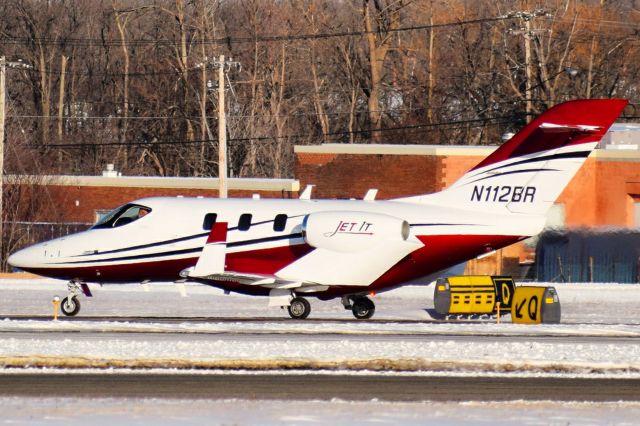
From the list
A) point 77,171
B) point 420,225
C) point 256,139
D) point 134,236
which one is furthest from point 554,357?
point 77,171

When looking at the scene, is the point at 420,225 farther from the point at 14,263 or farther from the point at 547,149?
Answer: the point at 14,263

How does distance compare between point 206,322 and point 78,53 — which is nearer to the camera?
point 206,322

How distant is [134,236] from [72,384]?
13142mm

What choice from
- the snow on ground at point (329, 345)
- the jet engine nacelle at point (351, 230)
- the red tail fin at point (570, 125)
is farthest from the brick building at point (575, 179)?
the jet engine nacelle at point (351, 230)

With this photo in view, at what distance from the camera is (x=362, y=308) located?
3238cm

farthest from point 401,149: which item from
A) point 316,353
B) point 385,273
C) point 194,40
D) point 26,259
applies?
point 316,353

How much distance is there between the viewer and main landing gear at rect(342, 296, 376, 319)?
3231 centimetres

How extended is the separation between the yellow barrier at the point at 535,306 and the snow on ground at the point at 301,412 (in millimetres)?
12973

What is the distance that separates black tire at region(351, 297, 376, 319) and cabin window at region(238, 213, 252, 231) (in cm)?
334

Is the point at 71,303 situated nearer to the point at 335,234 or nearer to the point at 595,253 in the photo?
the point at 335,234

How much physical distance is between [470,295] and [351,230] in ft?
11.3

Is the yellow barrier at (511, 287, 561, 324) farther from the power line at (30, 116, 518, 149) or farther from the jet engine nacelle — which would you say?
the power line at (30, 116, 518, 149)

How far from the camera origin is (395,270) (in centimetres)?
3116

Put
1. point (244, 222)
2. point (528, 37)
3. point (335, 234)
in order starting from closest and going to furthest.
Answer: point (335, 234)
point (244, 222)
point (528, 37)
